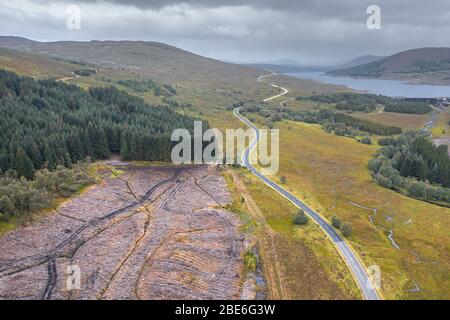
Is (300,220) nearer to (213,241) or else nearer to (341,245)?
(341,245)

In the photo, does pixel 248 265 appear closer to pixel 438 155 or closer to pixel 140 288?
pixel 140 288

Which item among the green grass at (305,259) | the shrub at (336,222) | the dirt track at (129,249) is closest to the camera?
the dirt track at (129,249)

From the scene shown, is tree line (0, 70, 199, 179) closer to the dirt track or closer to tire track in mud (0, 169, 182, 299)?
the dirt track

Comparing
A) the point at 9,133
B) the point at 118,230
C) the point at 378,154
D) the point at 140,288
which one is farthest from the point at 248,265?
the point at 378,154

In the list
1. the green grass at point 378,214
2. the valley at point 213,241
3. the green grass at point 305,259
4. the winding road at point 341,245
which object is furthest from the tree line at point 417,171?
the green grass at point 305,259

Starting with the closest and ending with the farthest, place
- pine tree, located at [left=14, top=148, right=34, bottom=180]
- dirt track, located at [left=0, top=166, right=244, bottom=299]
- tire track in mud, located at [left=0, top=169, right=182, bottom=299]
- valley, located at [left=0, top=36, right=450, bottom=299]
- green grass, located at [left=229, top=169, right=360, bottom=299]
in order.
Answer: dirt track, located at [left=0, top=166, right=244, bottom=299]
tire track in mud, located at [left=0, top=169, right=182, bottom=299]
valley, located at [left=0, top=36, right=450, bottom=299]
green grass, located at [left=229, top=169, right=360, bottom=299]
pine tree, located at [left=14, top=148, right=34, bottom=180]

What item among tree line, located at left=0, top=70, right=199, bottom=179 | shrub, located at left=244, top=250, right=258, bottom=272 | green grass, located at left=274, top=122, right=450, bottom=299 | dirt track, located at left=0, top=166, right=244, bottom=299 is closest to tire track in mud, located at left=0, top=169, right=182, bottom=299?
dirt track, located at left=0, top=166, right=244, bottom=299

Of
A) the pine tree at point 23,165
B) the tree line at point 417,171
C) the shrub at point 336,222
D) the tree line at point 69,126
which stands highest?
the tree line at point 69,126

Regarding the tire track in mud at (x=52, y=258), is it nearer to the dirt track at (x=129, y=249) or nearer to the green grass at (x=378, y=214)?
the dirt track at (x=129, y=249)
